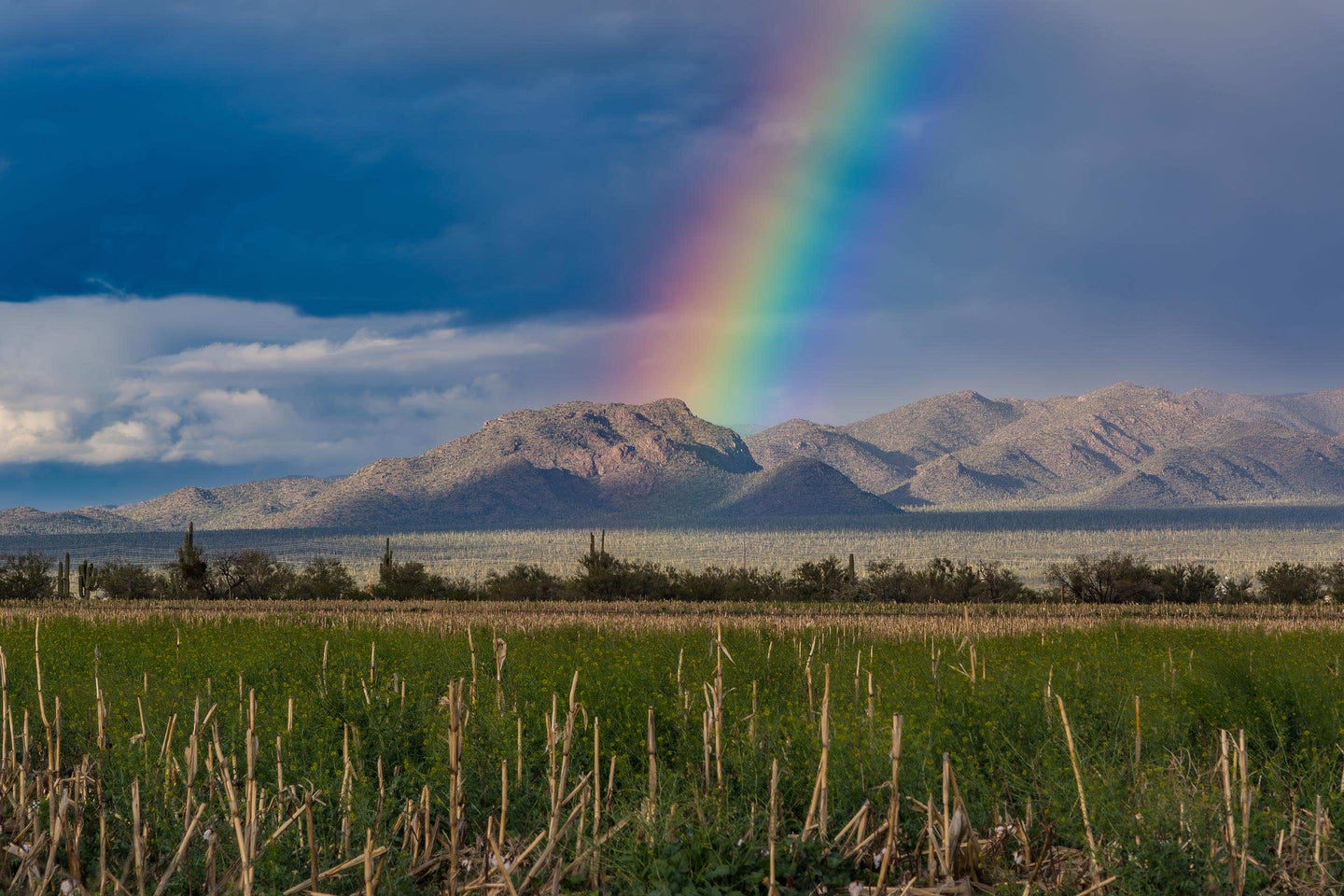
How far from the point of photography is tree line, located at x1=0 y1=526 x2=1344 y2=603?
50.9 m

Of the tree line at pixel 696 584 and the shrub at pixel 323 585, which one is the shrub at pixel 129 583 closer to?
the tree line at pixel 696 584

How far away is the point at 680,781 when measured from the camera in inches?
418

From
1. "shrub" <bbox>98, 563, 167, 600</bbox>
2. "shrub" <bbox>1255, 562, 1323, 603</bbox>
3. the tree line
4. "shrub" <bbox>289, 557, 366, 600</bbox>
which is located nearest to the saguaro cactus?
the tree line

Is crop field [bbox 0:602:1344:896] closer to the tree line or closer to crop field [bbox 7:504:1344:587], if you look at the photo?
the tree line

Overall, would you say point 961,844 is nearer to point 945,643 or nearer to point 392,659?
point 392,659

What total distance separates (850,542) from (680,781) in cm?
12661

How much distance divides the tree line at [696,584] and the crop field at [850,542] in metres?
41.9

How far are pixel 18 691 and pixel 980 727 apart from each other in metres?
12.9

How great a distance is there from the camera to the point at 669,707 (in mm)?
13445

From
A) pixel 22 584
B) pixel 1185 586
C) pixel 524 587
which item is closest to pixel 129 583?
pixel 22 584

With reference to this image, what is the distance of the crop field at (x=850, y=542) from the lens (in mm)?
115812

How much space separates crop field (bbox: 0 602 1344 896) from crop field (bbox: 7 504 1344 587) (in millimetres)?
86822

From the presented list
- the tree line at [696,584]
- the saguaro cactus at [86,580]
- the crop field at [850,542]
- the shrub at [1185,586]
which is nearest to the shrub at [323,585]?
the tree line at [696,584]

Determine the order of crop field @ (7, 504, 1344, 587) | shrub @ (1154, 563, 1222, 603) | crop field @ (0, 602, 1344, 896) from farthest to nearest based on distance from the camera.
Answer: crop field @ (7, 504, 1344, 587) < shrub @ (1154, 563, 1222, 603) < crop field @ (0, 602, 1344, 896)
